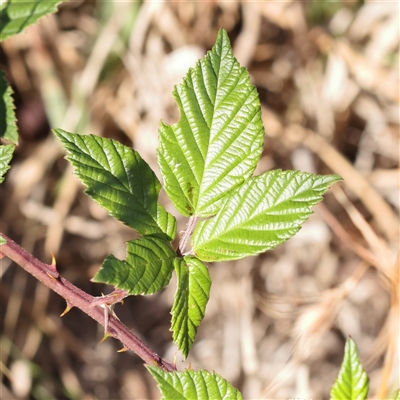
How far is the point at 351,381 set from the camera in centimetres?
85

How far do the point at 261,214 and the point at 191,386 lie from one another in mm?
281

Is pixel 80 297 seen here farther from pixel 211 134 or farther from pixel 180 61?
pixel 180 61

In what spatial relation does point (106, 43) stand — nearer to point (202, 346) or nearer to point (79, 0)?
point (79, 0)

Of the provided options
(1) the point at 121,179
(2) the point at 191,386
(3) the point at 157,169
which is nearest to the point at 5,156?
(1) the point at 121,179

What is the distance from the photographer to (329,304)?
178 cm

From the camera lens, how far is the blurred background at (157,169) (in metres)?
2.41

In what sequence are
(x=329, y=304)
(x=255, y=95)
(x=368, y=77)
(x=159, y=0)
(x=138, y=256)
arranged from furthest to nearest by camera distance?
(x=368, y=77), (x=159, y=0), (x=329, y=304), (x=255, y=95), (x=138, y=256)

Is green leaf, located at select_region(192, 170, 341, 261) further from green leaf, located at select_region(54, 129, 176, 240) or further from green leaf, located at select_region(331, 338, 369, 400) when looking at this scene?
green leaf, located at select_region(331, 338, 369, 400)

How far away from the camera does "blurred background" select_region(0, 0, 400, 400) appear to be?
7.92 ft

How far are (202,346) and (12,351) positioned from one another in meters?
0.86

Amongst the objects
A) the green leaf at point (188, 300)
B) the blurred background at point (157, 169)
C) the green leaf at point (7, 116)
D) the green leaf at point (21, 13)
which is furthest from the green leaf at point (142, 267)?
the blurred background at point (157, 169)

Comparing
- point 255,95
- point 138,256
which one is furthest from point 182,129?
point 138,256

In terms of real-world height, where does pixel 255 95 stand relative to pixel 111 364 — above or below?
above

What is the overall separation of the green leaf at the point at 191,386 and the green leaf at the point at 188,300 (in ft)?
0.12
